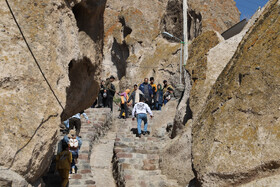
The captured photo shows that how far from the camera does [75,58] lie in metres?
5.31

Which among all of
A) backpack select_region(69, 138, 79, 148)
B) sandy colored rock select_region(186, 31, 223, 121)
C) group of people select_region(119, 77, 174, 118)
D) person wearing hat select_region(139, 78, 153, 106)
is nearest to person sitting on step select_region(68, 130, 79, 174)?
Result: backpack select_region(69, 138, 79, 148)

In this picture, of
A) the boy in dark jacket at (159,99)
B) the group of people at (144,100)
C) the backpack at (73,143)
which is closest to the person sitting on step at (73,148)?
the backpack at (73,143)

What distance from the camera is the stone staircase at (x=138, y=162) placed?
24.1 ft

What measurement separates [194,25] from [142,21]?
4.06 metres

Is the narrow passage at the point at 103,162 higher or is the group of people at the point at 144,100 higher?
the group of people at the point at 144,100

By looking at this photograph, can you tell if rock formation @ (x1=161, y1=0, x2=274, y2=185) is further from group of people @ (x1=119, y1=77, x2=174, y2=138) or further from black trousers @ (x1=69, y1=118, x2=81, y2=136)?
black trousers @ (x1=69, y1=118, x2=81, y2=136)

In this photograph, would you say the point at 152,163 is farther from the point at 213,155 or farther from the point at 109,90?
the point at 109,90

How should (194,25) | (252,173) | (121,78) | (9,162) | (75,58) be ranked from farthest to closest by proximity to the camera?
(121,78)
(194,25)
(75,58)
(9,162)
(252,173)

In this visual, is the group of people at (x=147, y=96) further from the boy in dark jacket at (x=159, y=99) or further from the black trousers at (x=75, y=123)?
the black trousers at (x=75, y=123)

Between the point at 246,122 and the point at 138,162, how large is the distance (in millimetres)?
5036

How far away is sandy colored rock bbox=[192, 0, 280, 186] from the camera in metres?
3.36

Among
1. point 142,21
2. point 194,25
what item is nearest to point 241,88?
point 194,25

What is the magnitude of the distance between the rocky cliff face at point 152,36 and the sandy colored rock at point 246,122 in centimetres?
1582

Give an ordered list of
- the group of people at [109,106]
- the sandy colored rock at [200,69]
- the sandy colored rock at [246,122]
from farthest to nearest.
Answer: the group of people at [109,106] → the sandy colored rock at [200,69] → the sandy colored rock at [246,122]
